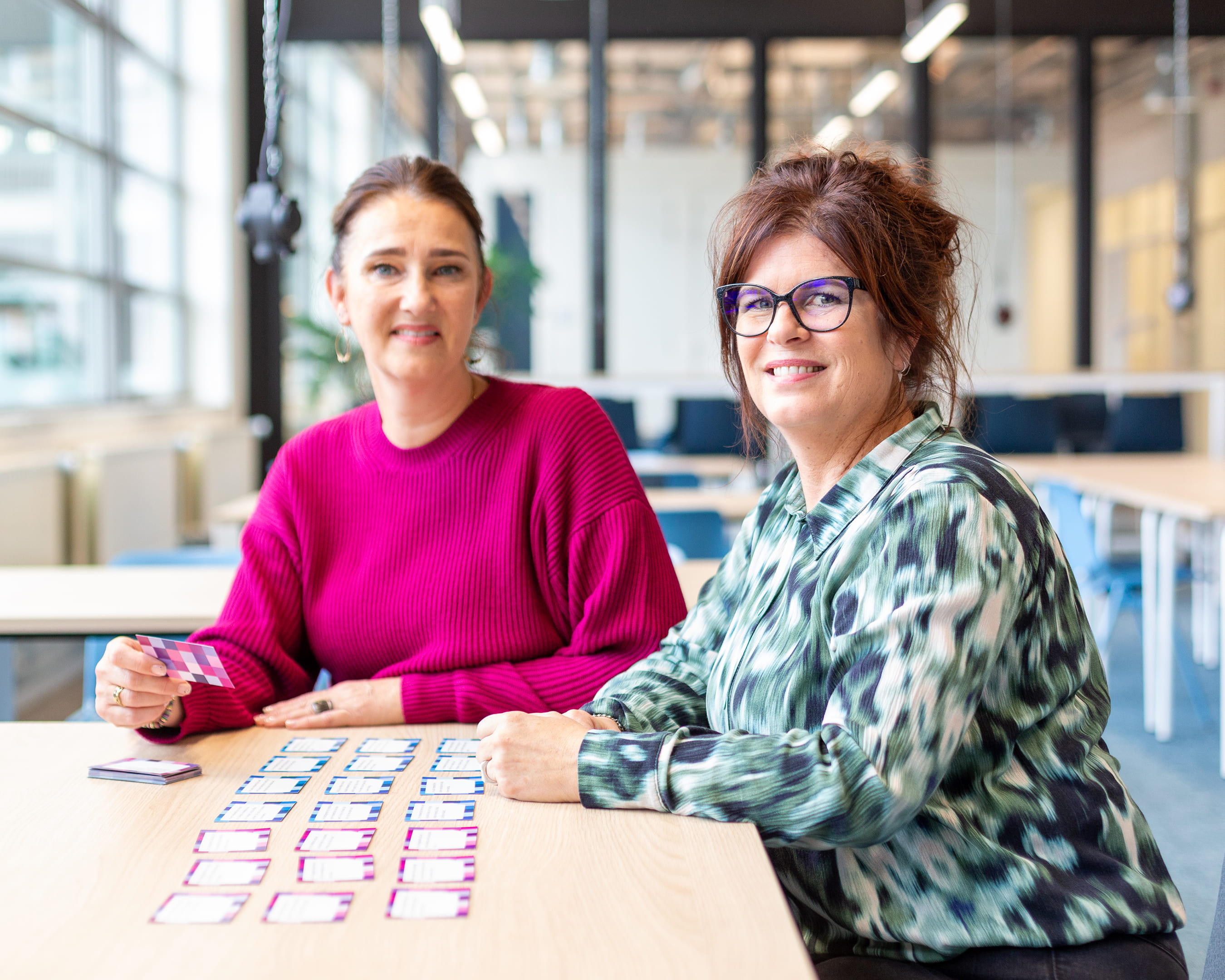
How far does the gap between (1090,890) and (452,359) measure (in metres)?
1.12

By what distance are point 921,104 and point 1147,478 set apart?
439cm

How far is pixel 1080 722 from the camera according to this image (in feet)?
3.64

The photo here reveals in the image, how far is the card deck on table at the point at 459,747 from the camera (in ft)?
4.37

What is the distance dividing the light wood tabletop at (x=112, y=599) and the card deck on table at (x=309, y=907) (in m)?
1.27

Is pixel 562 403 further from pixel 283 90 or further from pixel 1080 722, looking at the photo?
pixel 283 90

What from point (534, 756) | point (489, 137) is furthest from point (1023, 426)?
point (534, 756)

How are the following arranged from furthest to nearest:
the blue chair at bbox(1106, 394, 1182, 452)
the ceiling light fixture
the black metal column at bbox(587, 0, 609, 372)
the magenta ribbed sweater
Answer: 1. the black metal column at bbox(587, 0, 609, 372)
2. the blue chair at bbox(1106, 394, 1182, 452)
3. the ceiling light fixture
4. the magenta ribbed sweater

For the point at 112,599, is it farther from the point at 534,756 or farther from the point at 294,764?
the point at 534,756

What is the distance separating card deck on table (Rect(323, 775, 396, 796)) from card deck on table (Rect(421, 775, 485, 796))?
39mm

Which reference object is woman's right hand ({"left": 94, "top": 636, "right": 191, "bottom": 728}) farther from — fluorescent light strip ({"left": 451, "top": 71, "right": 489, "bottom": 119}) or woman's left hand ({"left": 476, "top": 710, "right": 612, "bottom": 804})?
fluorescent light strip ({"left": 451, "top": 71, "right": 489, "bottom": 119})

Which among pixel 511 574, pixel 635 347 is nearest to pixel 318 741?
pixel 511 574

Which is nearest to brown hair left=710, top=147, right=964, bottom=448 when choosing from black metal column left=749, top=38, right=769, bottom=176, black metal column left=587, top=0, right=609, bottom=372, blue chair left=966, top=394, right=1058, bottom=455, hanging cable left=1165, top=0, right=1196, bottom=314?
hanging cable left=1165, top=0, right=1196, bottom=314

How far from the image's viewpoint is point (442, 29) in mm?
5770

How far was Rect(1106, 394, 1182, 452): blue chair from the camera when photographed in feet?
22.8
